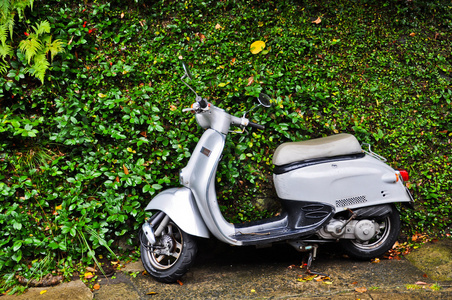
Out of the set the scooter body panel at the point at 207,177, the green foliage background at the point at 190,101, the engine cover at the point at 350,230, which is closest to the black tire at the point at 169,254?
the scooter body panel at the point at 207,177

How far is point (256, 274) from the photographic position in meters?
3.39

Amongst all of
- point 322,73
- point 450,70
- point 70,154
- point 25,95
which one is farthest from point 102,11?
point 450,70

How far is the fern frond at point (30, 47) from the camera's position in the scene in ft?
12.1

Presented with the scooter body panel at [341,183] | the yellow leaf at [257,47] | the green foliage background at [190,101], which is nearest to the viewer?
the scooter body panel at [341,183]

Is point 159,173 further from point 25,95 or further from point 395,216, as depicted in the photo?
point 395,216

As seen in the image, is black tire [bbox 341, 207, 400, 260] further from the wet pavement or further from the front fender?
the front fender

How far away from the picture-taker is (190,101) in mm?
3996

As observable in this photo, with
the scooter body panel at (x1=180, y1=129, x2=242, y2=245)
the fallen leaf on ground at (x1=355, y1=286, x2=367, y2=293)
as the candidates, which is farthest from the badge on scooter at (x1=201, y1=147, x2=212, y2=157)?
the fallen leaf on ground at (x1=355, y1=286, x2=367, y2=293)

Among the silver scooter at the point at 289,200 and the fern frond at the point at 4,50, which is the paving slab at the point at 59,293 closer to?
the silver scooter at the point at 289,200

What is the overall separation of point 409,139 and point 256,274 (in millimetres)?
2121

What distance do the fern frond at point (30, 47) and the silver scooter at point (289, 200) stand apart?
160cm

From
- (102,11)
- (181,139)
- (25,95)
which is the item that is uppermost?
(102,11)

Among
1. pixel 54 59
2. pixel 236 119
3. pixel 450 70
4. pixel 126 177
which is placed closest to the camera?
pixel 236 119

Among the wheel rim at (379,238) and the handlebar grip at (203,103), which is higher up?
the handlebar grip at (203,103)
